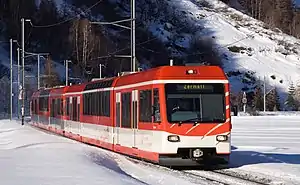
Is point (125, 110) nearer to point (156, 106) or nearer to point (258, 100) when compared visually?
point (156, 106)

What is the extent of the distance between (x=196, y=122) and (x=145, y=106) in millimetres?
2427

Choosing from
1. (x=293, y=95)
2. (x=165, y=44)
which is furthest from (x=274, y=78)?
(x=165, y=44)

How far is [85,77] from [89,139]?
64930 millimetres

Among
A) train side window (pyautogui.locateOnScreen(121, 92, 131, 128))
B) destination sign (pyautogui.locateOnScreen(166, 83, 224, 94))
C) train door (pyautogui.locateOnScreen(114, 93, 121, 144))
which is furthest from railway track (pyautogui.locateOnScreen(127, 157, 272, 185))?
train door (pyautogui.locateOnScreen(114, 93, 121, 144))

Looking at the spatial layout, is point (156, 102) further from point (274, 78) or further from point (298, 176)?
point (274, 78)

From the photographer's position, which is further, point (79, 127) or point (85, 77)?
point (85, 77)

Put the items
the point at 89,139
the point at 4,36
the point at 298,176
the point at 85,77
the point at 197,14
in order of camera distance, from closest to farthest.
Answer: the point at 298,176, the point at 89,139, the point at 85,77, the point at 4,36, the point at 197,14

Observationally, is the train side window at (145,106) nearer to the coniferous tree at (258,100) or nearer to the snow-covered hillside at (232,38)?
the coniferous tree at (258,100)

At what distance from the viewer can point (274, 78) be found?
145750 millimetres

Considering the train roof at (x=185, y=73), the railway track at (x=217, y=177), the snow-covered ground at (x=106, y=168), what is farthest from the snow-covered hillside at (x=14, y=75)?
the railway track at (x=217, y=177)

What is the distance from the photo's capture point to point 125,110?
25391 millimetres

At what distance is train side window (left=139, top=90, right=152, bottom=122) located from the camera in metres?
22.0

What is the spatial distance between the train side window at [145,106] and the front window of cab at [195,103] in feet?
3.69

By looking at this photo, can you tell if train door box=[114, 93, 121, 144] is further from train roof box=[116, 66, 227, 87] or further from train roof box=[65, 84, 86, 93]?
train roof box=[65, 84, 86, 93]
